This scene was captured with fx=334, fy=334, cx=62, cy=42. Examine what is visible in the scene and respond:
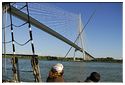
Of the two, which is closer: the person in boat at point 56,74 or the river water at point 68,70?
the person in boat at point 56,74

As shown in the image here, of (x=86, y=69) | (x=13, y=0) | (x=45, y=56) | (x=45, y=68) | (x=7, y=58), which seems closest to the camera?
(x=13, y=0)

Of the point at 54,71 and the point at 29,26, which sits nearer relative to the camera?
the point at 54,71

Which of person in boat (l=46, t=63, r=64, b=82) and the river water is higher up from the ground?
person in boat (l=46, t=63, r=64, b=82)

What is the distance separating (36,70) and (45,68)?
521 cm

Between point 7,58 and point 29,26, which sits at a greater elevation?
point 29,26

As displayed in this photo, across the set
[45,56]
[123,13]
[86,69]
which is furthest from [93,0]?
[86,69]

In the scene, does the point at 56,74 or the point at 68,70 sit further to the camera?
the point at 68,70

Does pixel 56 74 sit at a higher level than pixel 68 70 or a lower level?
higher

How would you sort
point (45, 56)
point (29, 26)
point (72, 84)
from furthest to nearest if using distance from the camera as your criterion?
point (45, 56) → point (29, 26) → point (72, 84)

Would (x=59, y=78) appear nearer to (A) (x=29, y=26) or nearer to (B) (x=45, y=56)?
(A) (x=29, y=26)

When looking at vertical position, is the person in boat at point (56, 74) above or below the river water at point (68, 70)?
above

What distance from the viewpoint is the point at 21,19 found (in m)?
3.31

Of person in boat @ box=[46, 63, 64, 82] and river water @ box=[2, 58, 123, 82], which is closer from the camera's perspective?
person in boat @ box=[46, 63, 64, 82]

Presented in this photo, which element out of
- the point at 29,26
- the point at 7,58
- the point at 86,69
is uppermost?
the point at 29,26
